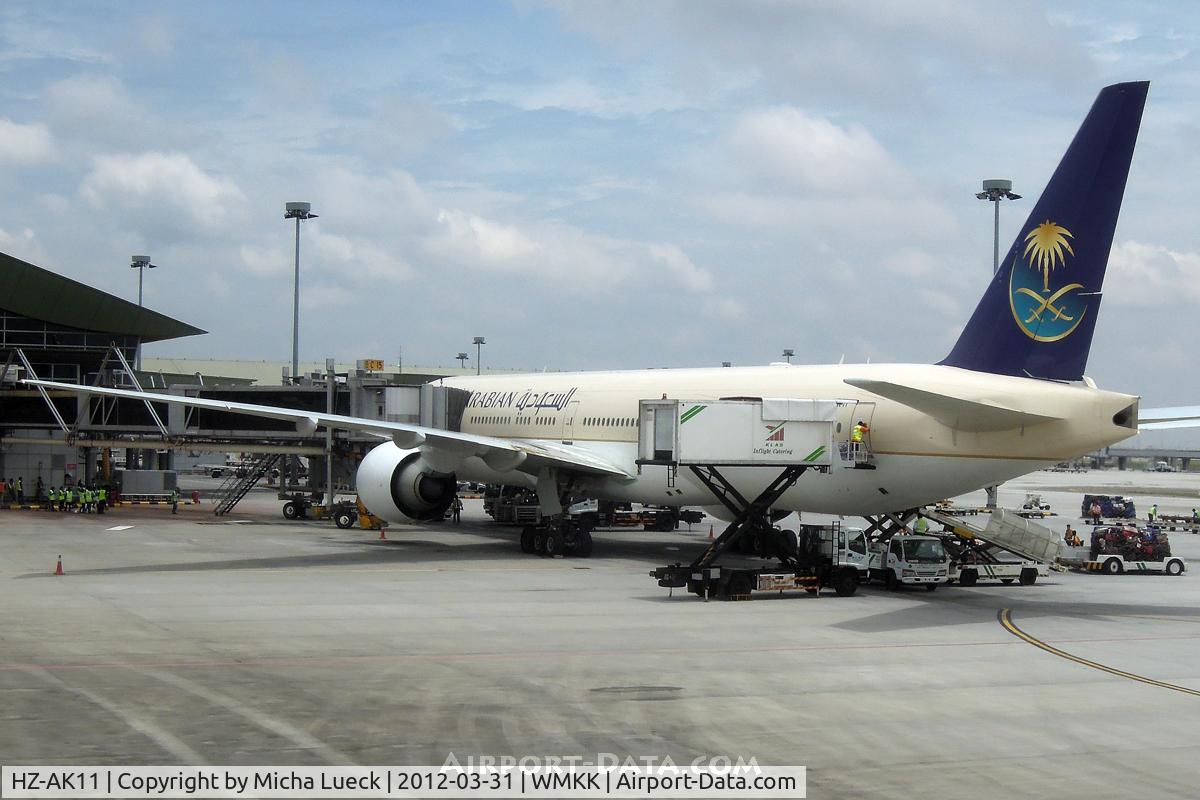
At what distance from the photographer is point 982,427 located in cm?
2497

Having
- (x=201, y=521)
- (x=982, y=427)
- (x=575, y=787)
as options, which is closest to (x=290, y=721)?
(x=575, y=787)

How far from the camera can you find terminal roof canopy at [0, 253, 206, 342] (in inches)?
2138

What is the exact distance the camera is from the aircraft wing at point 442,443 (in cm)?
3084

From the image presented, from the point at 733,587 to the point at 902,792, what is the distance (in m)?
13.9

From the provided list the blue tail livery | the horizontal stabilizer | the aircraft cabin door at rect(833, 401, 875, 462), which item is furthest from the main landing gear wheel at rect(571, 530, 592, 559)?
the blue tail livery

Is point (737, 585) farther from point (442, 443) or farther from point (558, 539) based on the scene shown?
point (558, 539)

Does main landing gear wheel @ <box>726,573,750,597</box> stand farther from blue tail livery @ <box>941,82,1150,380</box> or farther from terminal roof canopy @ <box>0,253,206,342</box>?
terminal roof canopy @ <box>0,253,206,342</box>

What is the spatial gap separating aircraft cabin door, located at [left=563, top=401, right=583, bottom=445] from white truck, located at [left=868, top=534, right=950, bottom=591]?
450 inches

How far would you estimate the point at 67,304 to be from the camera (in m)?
56.4

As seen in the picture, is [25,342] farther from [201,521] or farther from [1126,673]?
[1126,673]

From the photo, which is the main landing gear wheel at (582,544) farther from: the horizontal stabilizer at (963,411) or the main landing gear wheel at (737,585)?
the horizontal stabilizer at (963,411)

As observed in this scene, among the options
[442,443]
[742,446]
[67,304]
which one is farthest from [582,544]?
[67,304]

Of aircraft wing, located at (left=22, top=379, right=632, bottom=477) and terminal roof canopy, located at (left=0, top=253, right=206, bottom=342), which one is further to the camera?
terminal roof canopy, located at (left=0, top=253, right=206, bottom=342)

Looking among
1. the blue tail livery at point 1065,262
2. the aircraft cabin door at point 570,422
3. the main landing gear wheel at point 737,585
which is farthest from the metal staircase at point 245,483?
the blue tail livery at point 1065,262
